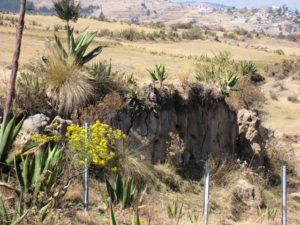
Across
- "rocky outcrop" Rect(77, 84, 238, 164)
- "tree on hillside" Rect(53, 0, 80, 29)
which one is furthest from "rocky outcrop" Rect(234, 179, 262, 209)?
"tree on hillside" Rect(53, 0, 80, 29)

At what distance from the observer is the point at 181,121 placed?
31.8 feet

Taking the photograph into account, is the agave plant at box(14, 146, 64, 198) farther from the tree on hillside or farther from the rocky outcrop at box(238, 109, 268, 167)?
the rocky outcrop at box(238, 109, 268, 167)

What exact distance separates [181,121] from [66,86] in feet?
11.5

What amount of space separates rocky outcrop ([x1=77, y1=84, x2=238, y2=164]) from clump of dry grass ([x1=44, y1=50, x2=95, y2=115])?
0.42 metres

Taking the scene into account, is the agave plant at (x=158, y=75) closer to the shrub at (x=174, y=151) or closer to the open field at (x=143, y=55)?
the open field at (x=143, y=55)

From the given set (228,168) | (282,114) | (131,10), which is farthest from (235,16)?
(228,168)

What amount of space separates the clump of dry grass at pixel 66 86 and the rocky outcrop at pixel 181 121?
1.37 ft

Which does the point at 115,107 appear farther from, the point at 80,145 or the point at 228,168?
the point at 228,168

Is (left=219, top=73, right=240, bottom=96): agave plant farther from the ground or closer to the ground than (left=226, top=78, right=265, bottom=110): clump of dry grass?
farther from the ground

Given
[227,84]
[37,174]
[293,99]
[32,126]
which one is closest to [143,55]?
[293,99]

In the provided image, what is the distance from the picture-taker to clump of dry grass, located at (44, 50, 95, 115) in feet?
24.4

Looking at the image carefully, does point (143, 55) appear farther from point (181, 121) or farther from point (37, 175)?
point (37, 175)

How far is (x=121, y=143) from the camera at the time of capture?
7.39 m

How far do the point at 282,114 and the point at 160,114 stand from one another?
1368 cm
